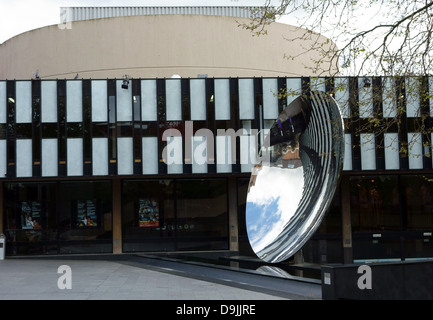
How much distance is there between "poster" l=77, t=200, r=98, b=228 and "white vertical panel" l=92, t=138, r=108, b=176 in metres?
2.61

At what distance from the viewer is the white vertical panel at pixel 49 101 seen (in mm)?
24000

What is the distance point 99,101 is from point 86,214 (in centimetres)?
591

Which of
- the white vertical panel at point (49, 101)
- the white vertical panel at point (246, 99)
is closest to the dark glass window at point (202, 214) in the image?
the white vertical panel at point (246, 99)

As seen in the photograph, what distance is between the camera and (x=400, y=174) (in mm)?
26641

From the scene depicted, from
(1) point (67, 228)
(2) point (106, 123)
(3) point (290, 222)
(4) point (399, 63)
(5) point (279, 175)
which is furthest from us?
(1) point (67, 228)

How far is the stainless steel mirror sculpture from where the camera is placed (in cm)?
1302

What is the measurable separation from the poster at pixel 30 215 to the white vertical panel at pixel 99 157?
4.26 meters

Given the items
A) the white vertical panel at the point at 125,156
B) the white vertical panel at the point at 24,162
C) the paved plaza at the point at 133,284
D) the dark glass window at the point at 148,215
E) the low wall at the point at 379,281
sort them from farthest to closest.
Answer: the dark glass window at the point at 148,215 → the white vertical panel at the point at 125,156 → the white vertical panel at the point at 24,162 → the paved plaza at the point at 133,284 → the low wall at the point at 379,281

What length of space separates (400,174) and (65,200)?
17.5 m

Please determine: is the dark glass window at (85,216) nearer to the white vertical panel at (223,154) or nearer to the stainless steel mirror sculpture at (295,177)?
the white vertical panel at (223,154)

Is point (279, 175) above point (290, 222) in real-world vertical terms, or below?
above

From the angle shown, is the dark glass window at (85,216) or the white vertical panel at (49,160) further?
the dark glass window at (85,216)
